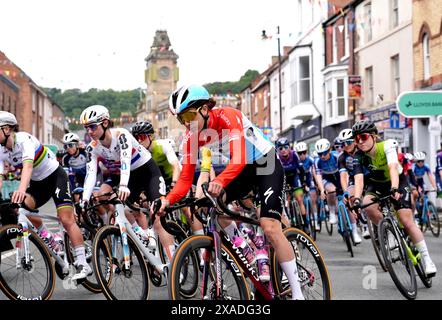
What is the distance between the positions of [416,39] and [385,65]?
3.18m

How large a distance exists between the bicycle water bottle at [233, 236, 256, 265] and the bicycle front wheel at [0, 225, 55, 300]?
2.17m

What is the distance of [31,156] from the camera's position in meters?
7.29

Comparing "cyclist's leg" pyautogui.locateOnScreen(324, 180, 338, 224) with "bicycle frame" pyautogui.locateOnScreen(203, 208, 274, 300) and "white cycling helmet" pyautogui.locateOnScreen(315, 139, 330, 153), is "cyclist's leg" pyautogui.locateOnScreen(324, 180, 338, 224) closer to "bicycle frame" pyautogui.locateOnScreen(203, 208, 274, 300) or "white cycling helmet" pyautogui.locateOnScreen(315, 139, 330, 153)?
"white cycling helmet" pyautogui.locateOnScreen(315, 139, 330, 153)

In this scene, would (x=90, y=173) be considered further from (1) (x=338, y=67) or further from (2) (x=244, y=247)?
(1) (x=338, y=67)

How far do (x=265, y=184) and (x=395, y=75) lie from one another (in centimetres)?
2474

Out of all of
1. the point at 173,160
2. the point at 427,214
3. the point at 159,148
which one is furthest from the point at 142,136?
the point at 427,214

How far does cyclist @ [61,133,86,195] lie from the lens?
491 inches

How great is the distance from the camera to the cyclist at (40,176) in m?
7.27

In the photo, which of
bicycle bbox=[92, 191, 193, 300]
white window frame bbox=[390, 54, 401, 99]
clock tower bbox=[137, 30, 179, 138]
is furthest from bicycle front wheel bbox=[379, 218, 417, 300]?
clock tower bbox=[137, 30, 179, 138]

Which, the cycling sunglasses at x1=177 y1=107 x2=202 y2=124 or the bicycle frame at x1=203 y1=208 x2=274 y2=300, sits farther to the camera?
the cycling sunglasses at x1=177 y1=107 x2=202 y2=124

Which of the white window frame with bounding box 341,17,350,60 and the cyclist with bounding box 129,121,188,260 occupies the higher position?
the white window frame with bounding box 341,17,350,60

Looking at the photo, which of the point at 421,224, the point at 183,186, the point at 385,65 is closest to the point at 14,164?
the point at 183,186

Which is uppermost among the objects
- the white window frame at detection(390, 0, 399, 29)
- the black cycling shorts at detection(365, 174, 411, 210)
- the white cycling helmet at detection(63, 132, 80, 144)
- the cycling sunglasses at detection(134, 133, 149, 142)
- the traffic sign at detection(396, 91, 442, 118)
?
the white window frame at detection(390, 0, 399, 29)
